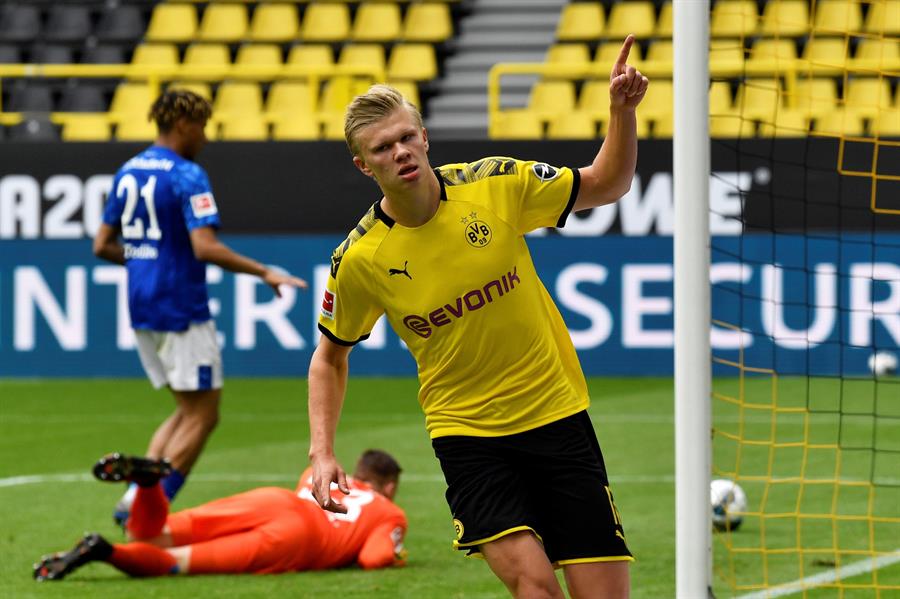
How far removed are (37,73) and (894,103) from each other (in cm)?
915

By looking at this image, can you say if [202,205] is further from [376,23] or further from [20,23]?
[20,23]

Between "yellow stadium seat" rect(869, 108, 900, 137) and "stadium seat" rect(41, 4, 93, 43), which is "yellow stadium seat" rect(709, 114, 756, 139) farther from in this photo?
"stadium seat" rect(41, 4, 93, 43)

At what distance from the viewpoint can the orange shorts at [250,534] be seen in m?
6.98

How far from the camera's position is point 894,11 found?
1708 cm

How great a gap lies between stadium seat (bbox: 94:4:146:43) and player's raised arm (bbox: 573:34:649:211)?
16310 millimetres

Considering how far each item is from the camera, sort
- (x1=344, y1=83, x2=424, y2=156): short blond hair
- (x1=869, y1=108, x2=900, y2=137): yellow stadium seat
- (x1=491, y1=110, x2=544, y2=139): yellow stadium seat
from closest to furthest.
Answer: (x1=344, y1=83, x2=424, y2=156): short blond hair → (x1=869, y1=108, x2=900, y2=137): yellow stadium seat → (x1=491, y1=110, x2=544, y2=139): yellow stadium seat

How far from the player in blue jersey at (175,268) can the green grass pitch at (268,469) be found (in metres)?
0.75

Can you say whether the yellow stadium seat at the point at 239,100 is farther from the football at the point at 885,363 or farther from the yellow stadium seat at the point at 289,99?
the football at the point at 885,363

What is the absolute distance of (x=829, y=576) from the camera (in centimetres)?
682

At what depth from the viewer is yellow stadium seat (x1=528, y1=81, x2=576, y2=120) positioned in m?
18.1

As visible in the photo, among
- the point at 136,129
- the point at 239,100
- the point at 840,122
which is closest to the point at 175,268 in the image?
the point at 136,129

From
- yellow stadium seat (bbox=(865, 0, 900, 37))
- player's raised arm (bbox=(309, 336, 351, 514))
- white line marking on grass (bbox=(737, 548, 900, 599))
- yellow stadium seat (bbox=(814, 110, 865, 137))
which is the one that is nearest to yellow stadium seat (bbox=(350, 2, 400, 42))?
yellow stadium seat (bbox=(814, 110, 865, 137))

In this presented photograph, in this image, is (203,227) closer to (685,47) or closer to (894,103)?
(685,47)

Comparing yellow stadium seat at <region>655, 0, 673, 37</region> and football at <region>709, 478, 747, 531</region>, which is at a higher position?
yellow stadium seat at <region>655, 0, 673, 37</region>
